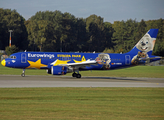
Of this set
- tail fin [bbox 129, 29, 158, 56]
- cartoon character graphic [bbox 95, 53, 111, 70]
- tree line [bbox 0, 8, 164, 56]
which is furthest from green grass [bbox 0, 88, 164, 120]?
tree line [bbox 0, 8, 164, 56]

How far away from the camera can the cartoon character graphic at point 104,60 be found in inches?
1580

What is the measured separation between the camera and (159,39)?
14012cm

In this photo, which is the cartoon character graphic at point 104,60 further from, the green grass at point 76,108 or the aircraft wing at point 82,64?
the green grass at point 76,108

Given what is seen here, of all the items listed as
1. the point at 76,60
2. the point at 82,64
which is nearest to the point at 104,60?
the point at 82,64

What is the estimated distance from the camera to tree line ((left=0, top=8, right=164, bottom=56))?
124 meters

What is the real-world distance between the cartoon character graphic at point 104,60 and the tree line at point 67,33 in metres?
71.8

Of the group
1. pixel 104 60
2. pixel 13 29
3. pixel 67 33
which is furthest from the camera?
pixel 67 33

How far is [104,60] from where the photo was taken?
40.4m

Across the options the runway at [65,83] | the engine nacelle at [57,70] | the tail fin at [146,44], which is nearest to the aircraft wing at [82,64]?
the engine nacelle at [57,70]

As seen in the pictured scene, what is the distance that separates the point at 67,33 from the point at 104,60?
333 ft

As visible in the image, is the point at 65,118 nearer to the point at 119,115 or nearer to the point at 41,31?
the point at 119,115

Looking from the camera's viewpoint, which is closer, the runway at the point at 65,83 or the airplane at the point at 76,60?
the runway at the point at 65,83

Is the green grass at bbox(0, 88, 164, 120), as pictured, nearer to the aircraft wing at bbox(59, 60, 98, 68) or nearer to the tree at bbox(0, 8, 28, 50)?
the aircraft wing at bbox(59, 60, 98, 68)

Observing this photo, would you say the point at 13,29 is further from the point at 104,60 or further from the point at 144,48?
the point at 144,48
